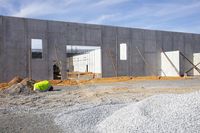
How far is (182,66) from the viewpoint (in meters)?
25.1

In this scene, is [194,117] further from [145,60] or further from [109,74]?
[145,60]

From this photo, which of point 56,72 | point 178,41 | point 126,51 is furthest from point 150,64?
point 56,72

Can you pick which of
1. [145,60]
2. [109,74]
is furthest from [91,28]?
[145,60]

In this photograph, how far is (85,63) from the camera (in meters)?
33.9

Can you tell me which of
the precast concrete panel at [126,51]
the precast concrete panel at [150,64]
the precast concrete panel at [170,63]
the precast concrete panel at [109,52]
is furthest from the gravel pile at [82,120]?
the precast concrete panel at [150,64]

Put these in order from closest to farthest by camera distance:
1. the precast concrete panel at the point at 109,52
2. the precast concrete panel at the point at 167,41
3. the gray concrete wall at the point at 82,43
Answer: the gray concrete wall at the point at 82,43 → the precast concrete panel at the point at 109,52 → the precast concrete panel at the point at 167,41

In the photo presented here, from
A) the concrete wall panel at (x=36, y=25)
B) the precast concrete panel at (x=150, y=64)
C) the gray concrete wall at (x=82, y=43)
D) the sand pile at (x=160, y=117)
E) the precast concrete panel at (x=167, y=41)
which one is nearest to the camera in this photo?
the sand pile at (x=160, y=117)

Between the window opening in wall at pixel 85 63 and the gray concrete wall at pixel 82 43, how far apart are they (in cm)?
203

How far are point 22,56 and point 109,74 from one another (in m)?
7.60

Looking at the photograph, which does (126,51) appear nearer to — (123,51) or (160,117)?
(123,51)

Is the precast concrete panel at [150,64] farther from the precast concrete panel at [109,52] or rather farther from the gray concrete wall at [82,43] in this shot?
the precast concrete panel at [109,52]

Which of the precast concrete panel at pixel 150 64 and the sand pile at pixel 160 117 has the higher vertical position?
the precast concrete panel at pixel 150 64

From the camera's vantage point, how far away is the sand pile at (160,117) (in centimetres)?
484

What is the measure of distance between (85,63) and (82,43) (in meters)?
11.9
